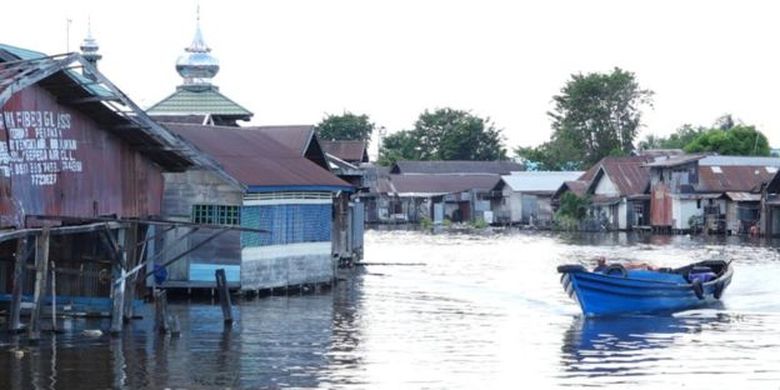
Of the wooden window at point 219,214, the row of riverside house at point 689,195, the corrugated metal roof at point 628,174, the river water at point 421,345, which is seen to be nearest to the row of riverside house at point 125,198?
the wooden window at point 219,214

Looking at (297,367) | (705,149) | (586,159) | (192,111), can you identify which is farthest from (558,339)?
(586,159)

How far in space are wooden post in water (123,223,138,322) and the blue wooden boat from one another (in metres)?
8.74

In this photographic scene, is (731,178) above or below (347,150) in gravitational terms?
below

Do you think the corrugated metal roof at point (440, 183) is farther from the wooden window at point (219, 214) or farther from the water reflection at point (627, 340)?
the wooden window at point (219, 214)

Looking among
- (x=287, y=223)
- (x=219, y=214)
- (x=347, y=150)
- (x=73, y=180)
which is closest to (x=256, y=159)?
(x=287, y=223)

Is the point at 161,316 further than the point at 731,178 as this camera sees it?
No

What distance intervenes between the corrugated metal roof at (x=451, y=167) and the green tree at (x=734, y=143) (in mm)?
19761

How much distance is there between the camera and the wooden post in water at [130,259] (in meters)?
24.7

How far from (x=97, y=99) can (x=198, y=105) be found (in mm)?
19615

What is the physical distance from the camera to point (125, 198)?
26.1m

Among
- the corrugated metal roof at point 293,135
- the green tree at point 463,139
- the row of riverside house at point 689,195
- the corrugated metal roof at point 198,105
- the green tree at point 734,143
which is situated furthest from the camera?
the green tree at point 463,139

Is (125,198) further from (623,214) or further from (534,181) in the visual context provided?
(534,181)

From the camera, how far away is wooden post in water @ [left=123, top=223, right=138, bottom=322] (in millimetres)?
24703

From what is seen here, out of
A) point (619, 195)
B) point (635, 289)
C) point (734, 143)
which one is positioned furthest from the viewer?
point (734, 143)
